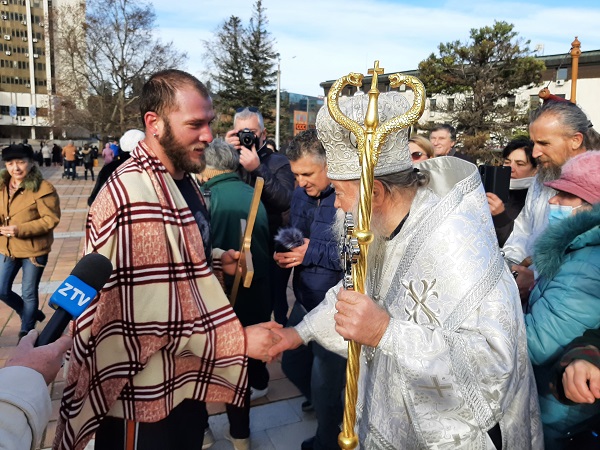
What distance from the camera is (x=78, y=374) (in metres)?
1.82

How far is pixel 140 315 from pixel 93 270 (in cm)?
48

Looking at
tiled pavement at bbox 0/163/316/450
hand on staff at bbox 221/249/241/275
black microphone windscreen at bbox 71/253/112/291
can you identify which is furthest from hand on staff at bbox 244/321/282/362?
tiled pavement at bbox 0/163/316/450

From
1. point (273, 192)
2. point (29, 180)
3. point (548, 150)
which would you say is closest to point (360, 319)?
point (548, 150)

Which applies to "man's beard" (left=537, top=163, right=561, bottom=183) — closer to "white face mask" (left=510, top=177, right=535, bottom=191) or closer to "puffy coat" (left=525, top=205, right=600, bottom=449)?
"white face mask" (left=510, top=177, right=535, bottom=191)

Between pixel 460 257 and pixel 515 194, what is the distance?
2.98m

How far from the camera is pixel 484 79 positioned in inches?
880

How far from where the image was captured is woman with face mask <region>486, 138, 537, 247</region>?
12.1ft

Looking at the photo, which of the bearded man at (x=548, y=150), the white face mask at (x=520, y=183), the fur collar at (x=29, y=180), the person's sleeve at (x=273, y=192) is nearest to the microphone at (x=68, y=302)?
the bearded man at (x=548, y=150)

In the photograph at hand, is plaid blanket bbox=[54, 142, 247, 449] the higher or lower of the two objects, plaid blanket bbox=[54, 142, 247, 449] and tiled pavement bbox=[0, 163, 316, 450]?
the higher

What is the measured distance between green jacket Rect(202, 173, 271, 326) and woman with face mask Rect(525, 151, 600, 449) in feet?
5.84

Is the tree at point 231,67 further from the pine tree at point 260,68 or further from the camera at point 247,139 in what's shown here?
the camera at point 247,139

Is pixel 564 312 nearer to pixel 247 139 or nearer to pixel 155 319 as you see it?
pixel 155 319

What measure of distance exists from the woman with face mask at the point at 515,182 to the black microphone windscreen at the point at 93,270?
286cm

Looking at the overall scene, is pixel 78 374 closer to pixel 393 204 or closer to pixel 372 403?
pixel 372 403
